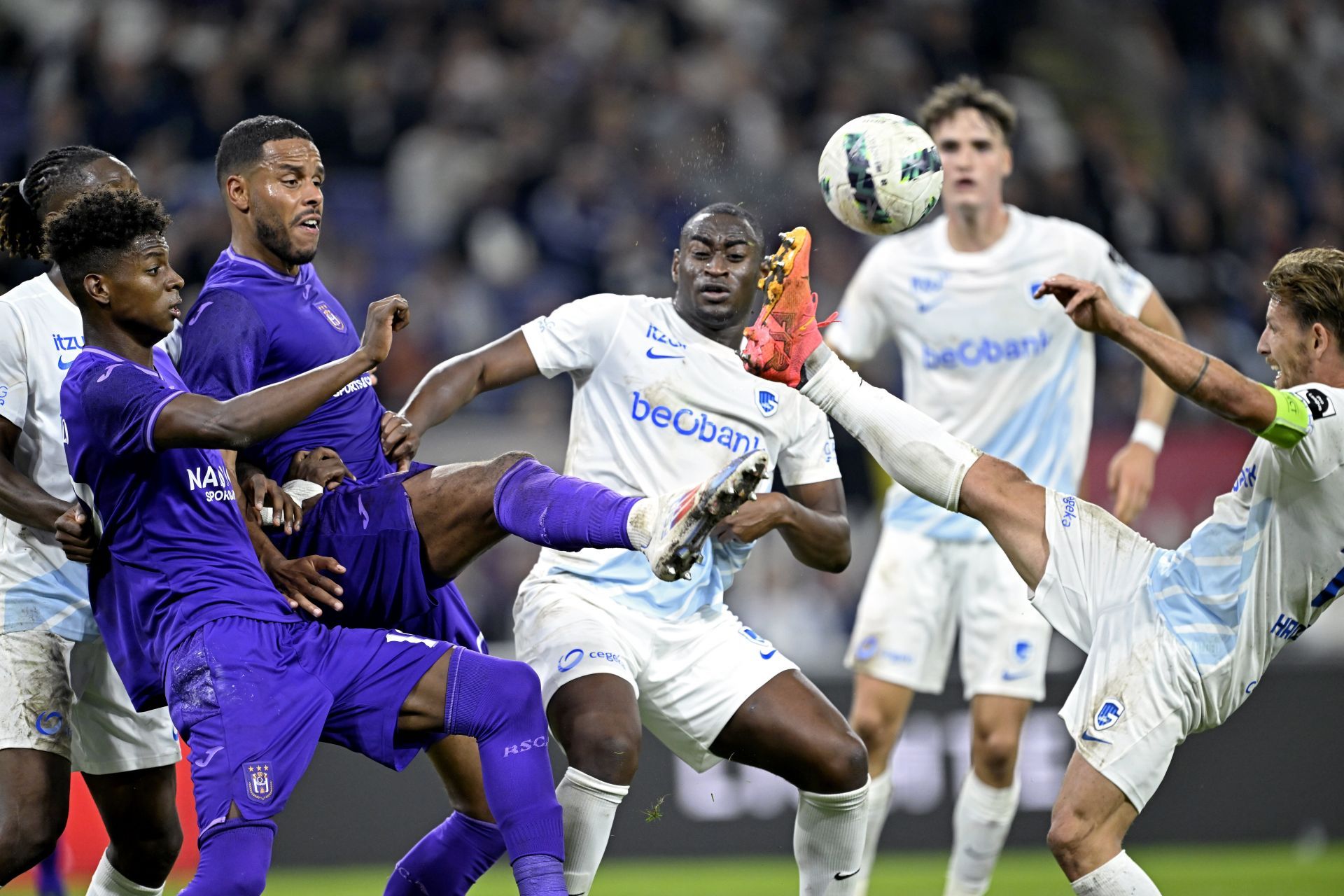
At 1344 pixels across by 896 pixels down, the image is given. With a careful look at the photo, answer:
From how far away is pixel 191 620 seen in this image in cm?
409

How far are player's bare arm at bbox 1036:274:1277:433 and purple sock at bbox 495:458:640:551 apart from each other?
1358 millimetres

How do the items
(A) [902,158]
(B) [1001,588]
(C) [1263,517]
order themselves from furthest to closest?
1. (B) [1001,588]
2. (A) [902,158]
3. (C) [1263,517]

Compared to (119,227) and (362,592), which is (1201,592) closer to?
(362,592)

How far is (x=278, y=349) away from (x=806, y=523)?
1784mm

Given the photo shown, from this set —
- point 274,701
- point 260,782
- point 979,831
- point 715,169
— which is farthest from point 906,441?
point 715,169

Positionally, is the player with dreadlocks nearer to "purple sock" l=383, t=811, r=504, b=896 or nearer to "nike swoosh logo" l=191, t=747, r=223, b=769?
"purple sock" l=383, t=811, r=504, b=896

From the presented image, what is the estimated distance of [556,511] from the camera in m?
4.29

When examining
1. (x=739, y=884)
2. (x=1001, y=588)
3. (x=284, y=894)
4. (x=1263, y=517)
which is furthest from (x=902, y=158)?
(x=284, y=894)

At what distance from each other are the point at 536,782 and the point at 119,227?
6.21 feet

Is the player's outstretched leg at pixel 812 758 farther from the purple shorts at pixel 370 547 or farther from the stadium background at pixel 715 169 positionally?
the stadium background at pixel 715 169

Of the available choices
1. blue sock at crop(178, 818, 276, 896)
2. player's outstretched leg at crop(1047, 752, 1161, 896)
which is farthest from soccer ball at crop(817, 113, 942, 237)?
blue sock at crop(178, 818, 276, 896)

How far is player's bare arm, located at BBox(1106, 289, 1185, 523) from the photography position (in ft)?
21.6

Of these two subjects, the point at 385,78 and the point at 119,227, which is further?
the point at 385,78

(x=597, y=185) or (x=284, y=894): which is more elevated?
(x=597, y=185)
